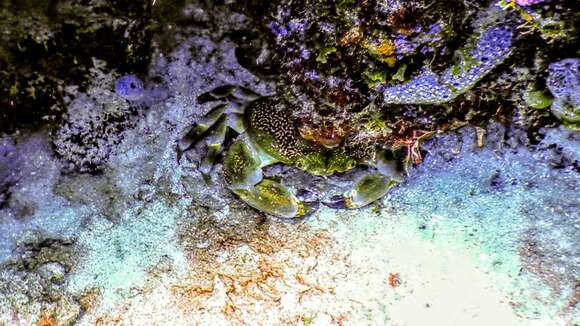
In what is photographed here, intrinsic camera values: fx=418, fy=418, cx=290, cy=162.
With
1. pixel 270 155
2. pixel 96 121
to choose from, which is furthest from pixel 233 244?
pixel 96 121

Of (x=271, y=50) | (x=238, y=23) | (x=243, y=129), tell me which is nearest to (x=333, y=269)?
(x=243, y=129)

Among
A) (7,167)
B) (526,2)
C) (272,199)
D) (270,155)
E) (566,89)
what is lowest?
(272,199)

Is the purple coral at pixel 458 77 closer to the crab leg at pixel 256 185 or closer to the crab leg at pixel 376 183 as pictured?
the crab leg at pixel 376 183

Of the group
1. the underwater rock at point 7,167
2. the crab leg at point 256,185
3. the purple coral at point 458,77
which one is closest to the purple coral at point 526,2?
the purple coral at point 458,77

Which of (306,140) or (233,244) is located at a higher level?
(306,140)

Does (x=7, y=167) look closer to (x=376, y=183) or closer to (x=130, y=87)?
(x=130, y=87)
